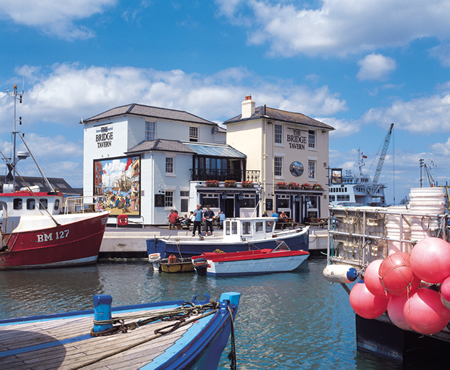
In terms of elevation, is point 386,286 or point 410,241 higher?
point 410,241

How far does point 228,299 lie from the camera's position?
27.0 ft

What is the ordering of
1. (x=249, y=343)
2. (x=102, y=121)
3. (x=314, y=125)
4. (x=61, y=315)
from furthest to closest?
1. (x=314, y=125)
2. (x=102, y=121)
3. (x=249, y=343)
4. (x=61, y=315)

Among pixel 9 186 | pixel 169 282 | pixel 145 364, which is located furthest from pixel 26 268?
pixel 145 364

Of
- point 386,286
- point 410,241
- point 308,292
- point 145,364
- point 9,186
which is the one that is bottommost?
point 308,292

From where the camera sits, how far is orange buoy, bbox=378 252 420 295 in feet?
25.3

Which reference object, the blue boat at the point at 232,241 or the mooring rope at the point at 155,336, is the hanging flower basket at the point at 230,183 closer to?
the blue boat at the point at 232,241

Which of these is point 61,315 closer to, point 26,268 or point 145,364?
point 145,364

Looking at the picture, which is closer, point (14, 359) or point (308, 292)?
point (14, 359)

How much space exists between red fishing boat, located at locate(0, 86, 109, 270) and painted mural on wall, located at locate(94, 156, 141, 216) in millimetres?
10683

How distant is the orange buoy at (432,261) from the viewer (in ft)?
23.7

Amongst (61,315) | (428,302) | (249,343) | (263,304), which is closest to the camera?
(428,302)

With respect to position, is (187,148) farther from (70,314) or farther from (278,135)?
(70,314)

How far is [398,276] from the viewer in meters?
7.72

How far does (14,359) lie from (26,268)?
59.7 ft
